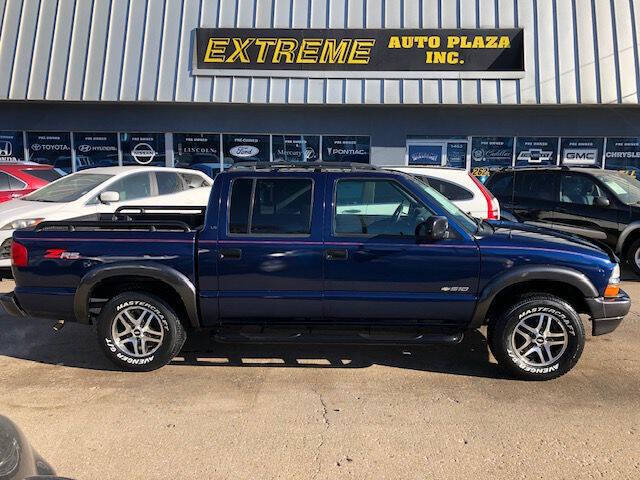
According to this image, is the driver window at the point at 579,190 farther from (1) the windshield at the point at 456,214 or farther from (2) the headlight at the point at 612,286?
(1) the windshield at the point at 456,214

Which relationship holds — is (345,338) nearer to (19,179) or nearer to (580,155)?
(19,179)

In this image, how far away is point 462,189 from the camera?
23.1 ft

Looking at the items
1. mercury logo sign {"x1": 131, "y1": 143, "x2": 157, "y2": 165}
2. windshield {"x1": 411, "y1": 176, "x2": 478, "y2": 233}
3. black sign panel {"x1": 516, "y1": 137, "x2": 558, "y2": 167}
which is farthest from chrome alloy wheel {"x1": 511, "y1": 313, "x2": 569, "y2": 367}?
mercury logo sign {"x1": 131, "y1": 143, "x2": 157, "y2": 165}

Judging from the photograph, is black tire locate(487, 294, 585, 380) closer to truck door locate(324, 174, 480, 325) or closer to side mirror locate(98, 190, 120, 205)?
truck door locate(324, 174, 480, 325)

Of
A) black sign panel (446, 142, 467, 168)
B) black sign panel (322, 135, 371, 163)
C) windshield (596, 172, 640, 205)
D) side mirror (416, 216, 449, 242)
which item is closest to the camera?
side mirror (416, 216, 449, 242)

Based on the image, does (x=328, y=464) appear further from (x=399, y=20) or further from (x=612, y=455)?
(x=399, y=20)

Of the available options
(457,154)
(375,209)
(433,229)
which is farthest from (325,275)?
(457,154)

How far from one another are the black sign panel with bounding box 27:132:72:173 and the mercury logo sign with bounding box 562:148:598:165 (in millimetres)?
13393

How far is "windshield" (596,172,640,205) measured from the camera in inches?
300

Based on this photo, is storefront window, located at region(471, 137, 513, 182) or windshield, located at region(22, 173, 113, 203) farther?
storefront window, located at region(471, 137, 513, 182)

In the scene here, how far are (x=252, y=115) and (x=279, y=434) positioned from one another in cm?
1100

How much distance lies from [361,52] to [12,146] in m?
9.92

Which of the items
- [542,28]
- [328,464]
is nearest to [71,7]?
[542,28]

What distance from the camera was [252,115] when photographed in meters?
13.1
